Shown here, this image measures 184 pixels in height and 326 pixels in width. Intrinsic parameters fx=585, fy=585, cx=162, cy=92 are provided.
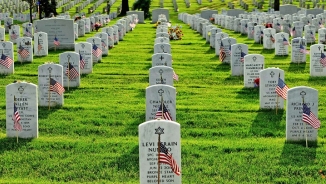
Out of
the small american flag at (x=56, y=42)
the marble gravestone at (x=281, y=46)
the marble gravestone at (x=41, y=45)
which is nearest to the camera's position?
the marble gravestone at (x=281, y=46)

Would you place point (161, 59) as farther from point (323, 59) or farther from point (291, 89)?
point (291, 89)

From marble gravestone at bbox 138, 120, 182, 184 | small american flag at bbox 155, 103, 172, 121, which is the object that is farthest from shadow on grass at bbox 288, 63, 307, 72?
marble gravestone at bbox 138, 120, 182, 184

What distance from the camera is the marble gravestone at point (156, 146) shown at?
29.3 feet

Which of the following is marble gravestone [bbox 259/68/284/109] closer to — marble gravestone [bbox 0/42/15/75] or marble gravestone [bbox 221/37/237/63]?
marble gravestone [bbox 221/37/237/63]

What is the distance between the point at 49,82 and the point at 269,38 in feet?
48.6

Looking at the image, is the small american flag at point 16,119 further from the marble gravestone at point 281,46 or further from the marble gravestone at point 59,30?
the marble gravestone at point 59,30

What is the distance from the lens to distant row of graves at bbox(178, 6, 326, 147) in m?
12.0

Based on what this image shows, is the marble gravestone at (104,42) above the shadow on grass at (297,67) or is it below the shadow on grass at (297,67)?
above

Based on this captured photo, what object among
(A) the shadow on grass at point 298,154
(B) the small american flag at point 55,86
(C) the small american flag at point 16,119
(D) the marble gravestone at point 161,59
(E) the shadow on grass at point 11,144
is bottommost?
(A) the shadow on grass at point 298,154

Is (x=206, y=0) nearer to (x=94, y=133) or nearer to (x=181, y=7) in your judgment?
(x=181, y=7)

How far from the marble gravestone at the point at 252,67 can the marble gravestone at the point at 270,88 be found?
2.35 metres

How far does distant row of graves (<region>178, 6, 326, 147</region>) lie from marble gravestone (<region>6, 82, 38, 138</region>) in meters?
5.34

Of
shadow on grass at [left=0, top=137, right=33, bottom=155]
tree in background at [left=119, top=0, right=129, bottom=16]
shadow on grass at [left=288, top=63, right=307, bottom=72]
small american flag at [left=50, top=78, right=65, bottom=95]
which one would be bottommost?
shadow on grass at [left=0, top=137, right=33, bottom=155]

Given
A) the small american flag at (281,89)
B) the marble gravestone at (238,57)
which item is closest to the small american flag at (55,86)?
the small american flag at (281,89)
